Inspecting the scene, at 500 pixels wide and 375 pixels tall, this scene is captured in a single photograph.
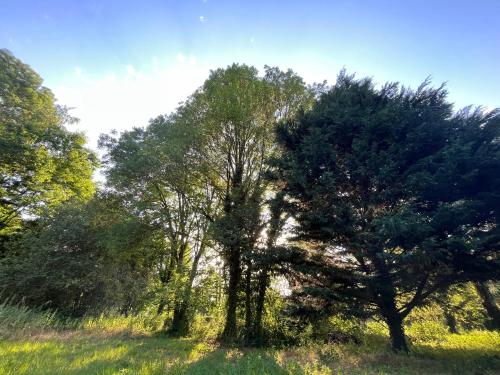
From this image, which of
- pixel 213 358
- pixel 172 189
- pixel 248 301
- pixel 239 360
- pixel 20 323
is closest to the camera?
pixel 239 360

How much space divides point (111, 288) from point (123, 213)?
4541 millimetres

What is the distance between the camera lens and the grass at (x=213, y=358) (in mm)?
5074

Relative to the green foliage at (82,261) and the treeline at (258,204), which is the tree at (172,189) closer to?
the treeline at (258,204)

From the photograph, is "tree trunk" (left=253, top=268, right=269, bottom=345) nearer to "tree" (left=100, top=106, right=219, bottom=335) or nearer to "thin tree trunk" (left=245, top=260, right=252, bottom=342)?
"thin tree trunk" (left=245, top=260, right=252, bottom=342)

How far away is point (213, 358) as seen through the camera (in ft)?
23.2

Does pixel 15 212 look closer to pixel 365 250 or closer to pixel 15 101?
pixel 15 101

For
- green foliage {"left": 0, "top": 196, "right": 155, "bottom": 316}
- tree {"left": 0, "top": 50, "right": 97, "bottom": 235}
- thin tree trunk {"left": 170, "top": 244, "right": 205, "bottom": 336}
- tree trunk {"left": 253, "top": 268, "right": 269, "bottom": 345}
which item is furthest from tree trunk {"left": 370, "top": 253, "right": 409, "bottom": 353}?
tree {"left": 0, "top": 50, "right": 97, "bottom": 235}

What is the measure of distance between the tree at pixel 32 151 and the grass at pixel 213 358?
10.3m

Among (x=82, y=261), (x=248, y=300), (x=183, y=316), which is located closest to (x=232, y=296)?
(x=248, y=300)

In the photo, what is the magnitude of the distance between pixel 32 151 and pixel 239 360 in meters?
18.0

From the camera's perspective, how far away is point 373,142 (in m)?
8.39

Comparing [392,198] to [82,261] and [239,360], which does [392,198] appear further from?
[82,261]

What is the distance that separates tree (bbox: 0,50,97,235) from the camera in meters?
15.2

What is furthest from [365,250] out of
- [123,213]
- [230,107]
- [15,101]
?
[15,101]
